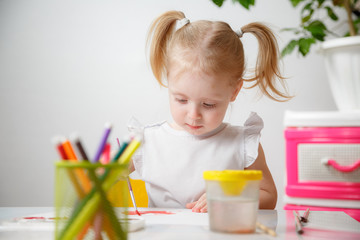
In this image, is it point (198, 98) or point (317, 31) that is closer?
point (198, 98)

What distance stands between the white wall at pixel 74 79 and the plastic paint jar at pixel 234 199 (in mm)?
1380

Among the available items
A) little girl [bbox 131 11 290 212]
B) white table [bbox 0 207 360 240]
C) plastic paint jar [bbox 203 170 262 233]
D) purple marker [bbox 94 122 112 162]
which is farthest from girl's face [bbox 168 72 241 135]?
purple marker [bbox 94 122 112 162]

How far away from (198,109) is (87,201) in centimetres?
66

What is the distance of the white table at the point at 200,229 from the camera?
53 centimetres

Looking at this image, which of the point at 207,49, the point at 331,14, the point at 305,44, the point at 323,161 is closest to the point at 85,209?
the point at 207,49

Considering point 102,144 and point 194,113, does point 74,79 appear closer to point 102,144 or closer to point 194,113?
point 194,113

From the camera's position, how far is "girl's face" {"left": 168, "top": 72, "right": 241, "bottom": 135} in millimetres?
1019

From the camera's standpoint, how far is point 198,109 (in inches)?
40.4

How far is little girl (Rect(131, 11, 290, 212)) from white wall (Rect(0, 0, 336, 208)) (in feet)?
2.24

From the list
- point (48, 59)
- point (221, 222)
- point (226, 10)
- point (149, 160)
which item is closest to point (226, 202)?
point (221, 222)

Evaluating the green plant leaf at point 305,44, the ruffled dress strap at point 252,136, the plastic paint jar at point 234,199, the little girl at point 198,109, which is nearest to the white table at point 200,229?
the plastic paint jar at point 234,199

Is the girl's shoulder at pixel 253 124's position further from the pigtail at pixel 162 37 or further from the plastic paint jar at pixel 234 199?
the plastic paint jar at pixel 234 199

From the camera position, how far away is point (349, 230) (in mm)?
627

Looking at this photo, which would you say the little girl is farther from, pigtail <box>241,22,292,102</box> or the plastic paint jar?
the plastic paint jar
